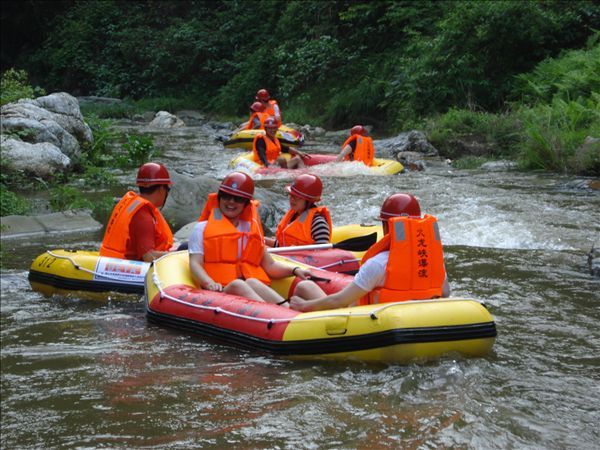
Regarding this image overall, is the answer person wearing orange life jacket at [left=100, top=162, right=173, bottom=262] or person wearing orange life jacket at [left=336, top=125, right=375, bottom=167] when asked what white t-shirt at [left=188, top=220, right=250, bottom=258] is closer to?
person wearing orange life jacket at [left=100, top=162, right=173, bottom=262]

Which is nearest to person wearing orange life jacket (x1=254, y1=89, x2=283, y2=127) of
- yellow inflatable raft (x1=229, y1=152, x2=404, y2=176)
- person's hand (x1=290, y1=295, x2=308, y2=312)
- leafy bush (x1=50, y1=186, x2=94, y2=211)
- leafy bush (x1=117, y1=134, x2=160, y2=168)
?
yellow inflatable raft (x1=229, y1=152, x2=404, y2=176)

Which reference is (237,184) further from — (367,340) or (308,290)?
(367,340)

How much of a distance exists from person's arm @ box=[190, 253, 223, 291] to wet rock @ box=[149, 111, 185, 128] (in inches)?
755

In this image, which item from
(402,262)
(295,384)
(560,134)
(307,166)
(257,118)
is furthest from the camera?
(257,118)

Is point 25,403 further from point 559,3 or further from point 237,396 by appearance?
point 559,3

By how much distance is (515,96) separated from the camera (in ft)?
60.0

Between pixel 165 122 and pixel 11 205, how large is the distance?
49.2 feet

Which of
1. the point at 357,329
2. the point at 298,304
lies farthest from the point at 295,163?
the point at 357,329

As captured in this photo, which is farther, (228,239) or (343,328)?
(228,239)

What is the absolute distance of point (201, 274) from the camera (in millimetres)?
6668

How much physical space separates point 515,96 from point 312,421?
14.6m

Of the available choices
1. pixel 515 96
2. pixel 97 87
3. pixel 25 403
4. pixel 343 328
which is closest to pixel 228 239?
pixel 343 328

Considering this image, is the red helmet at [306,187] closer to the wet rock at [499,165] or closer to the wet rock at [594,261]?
the wet rock at [594,261]

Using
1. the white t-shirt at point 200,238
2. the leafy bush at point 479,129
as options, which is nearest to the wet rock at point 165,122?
the leafy bush at point 479,129
